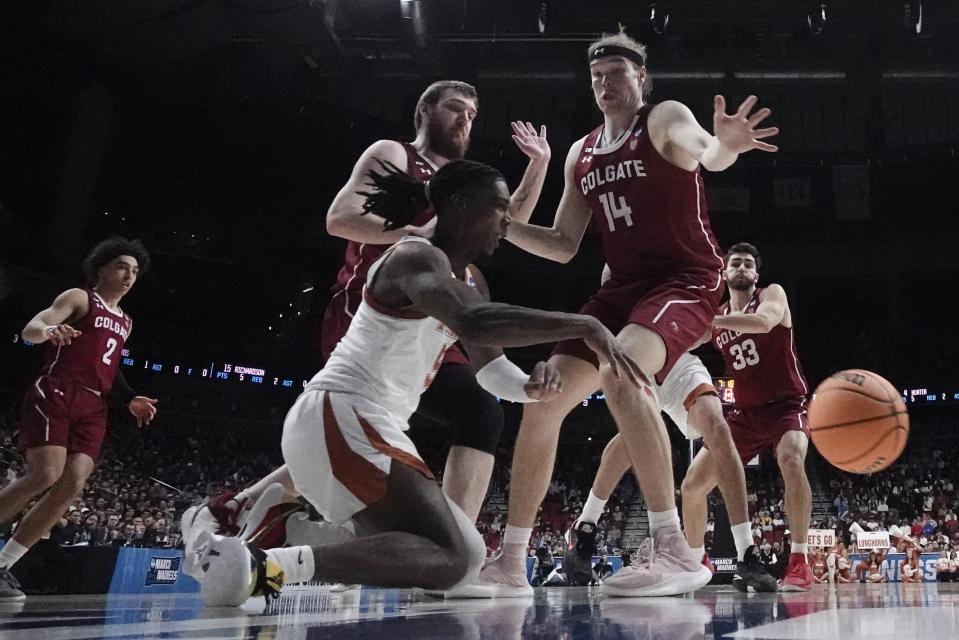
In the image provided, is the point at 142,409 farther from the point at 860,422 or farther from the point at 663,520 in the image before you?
the point at 860,422

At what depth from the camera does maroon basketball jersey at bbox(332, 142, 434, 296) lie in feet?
12.2

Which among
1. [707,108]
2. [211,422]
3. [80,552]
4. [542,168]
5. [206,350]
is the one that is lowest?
[80,552]

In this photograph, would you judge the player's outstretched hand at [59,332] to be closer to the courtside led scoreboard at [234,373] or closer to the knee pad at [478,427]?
the knee pad at [478,427]

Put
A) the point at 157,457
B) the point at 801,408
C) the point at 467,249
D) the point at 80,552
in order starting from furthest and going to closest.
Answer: the point at 157,457 → the point at 80,552 → the point at 801,408 → the point at 467,249

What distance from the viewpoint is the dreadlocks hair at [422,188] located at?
2609 millimetres

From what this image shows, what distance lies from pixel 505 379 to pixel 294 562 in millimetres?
781

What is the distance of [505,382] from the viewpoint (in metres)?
2.52

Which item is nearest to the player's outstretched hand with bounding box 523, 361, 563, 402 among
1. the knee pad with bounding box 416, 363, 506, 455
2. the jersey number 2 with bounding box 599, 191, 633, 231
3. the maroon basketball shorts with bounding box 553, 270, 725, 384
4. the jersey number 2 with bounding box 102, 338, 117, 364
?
the knee pad with bounding box 416, 363, 506, 455

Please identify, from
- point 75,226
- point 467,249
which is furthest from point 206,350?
point 467,249

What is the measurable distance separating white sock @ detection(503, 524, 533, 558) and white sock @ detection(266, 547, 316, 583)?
152 cm

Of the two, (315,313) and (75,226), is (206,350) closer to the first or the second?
(315,313)

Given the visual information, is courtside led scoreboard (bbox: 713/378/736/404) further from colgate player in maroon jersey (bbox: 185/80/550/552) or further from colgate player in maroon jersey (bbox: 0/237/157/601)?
colgate player in maroon jersey (bbox: 185/80/550/552)

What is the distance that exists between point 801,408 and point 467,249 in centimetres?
391

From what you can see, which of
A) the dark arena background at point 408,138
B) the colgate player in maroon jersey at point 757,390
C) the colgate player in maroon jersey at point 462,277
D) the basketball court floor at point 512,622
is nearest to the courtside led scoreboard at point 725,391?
the dark arena background at point 408,138
